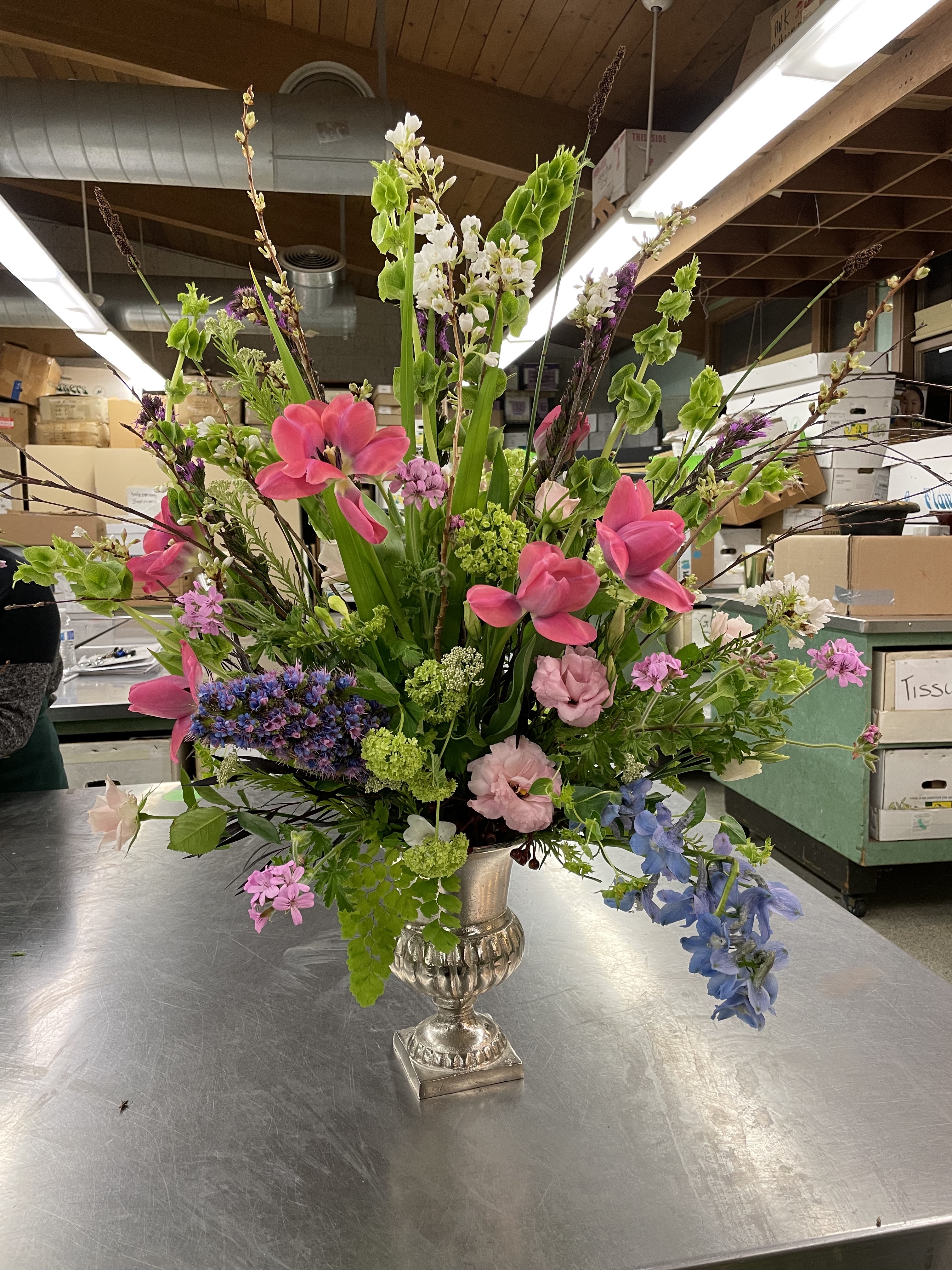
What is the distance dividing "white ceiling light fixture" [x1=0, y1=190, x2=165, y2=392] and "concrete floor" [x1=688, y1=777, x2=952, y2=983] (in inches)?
104

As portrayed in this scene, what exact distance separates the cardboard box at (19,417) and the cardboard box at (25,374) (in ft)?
0.14

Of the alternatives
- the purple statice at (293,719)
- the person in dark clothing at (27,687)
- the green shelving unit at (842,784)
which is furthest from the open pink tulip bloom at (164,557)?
the green shelving unit at (842,784)

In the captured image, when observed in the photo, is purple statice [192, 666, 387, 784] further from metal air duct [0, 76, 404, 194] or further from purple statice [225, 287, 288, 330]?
metal air duct [0, 76, 404, 194]

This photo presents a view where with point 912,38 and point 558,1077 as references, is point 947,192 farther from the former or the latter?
point 558,1077

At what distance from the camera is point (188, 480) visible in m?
0.67

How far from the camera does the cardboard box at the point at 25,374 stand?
649cm

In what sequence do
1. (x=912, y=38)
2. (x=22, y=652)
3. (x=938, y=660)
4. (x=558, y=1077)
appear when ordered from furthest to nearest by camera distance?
1. (x=938, y=660)
2. (x=912, y=38)
3. (x=22, y=652)
4. (x=558, y=1077)

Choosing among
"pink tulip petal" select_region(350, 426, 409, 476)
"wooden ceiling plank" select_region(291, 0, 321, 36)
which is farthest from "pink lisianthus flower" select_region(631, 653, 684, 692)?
A: "wooden ceiling plank" select_region(291, 0, 321, 36)

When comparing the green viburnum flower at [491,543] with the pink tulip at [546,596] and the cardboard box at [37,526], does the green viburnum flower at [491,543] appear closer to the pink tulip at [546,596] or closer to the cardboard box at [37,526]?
the pink tulip at [546,596]

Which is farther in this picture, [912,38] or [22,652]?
[912,38]

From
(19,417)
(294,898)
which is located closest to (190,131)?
(294,898)

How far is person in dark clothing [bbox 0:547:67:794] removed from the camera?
1724mm

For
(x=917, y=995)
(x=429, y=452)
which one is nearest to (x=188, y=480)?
(x=429, y=452)

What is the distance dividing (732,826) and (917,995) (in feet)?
1.56
